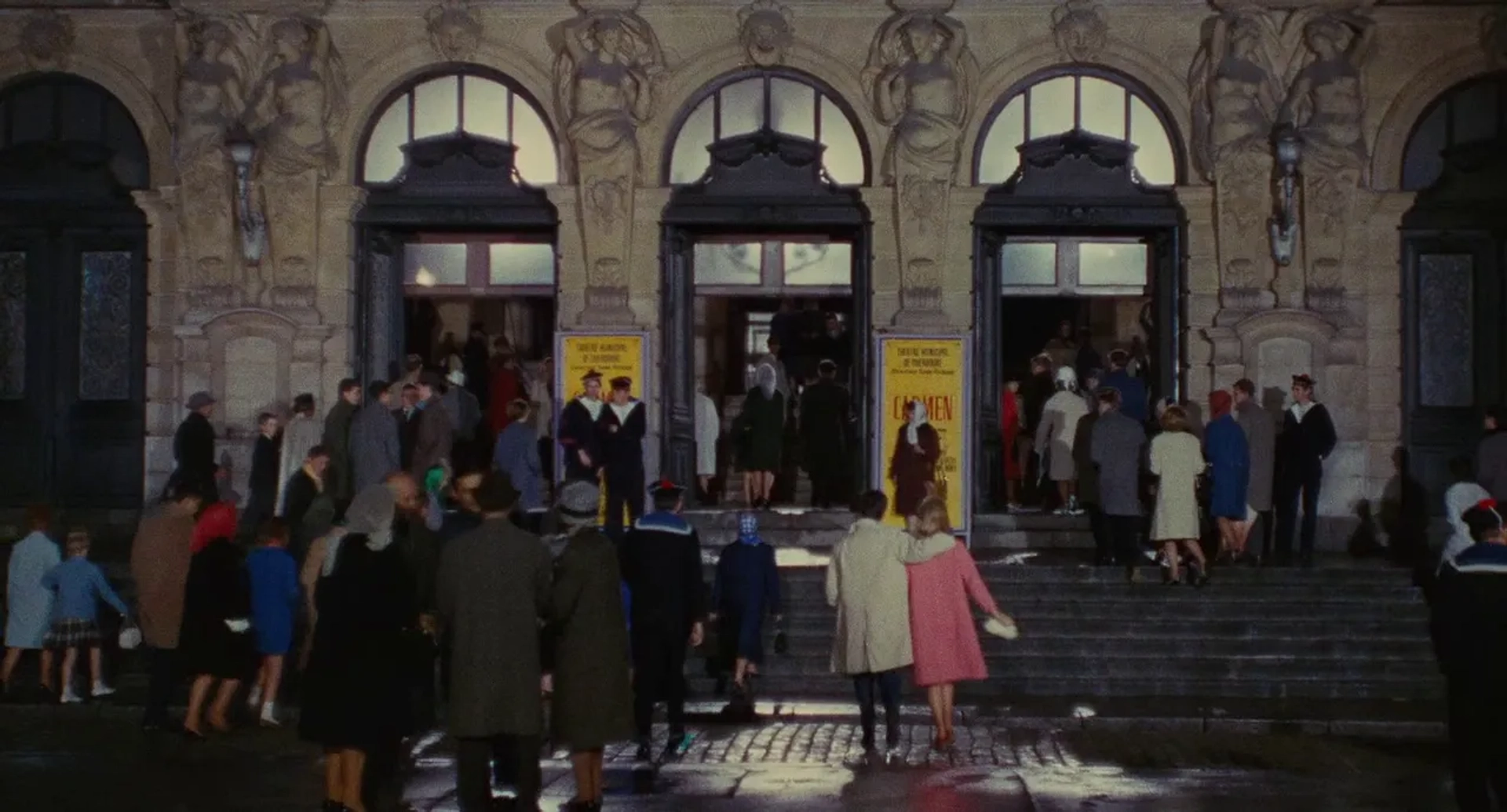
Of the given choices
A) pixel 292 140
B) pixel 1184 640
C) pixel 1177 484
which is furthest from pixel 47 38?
pixel 1184 640

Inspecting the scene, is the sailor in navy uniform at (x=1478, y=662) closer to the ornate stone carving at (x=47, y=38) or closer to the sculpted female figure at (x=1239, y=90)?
the sculpted female figure at (x=1239, y=90)

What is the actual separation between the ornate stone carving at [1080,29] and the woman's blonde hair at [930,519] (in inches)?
400

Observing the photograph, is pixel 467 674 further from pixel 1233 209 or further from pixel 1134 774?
pixel 1233 209

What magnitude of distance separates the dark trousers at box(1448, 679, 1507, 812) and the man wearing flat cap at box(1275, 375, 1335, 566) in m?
9.55

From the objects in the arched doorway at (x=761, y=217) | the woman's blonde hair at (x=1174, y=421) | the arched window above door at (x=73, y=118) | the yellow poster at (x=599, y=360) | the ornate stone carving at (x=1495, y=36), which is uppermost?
the ornate stone carving at (x=1495, y=36)

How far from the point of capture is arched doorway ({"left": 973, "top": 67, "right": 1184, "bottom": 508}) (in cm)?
2541

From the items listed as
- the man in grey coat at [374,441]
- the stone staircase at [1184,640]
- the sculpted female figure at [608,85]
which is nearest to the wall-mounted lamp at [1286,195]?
the stone staircase at [1184,640]

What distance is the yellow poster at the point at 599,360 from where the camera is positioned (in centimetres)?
2414

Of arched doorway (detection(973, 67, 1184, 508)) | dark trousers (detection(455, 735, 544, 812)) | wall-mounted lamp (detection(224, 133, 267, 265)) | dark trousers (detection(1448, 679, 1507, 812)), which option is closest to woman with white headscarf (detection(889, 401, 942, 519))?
arched doorway (detection(973, 67, 1184, 508))

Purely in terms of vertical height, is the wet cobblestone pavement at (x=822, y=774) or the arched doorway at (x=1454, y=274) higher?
the arched doorway at (x=1454, y=274)

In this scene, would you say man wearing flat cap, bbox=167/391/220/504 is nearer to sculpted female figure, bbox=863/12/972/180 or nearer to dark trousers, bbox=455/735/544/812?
sculpted female figure, bbox=863/12/972/180

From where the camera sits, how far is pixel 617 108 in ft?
82.1

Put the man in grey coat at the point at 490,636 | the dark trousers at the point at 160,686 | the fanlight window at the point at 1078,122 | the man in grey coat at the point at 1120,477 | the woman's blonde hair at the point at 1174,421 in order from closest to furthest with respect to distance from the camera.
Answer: the man in grey coat at the point at 490,636 < the dark trousers at the point at 160,686 < the woman's blonde hair at the point at 1174,421 < the man in grey coat at the point at 1120,477 < the fanlight window at the point at 1078,122

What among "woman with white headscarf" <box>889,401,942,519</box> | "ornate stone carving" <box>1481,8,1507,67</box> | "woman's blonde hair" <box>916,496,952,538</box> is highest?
"ornate stone carving" <box>1481,8,1507,67</box>
